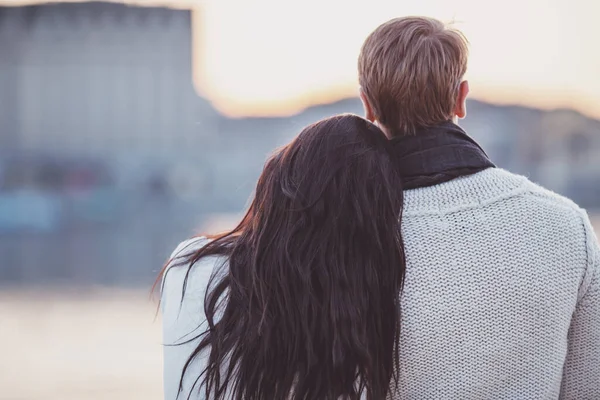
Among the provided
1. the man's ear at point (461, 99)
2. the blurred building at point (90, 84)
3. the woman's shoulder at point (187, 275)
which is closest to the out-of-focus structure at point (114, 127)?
the blurred building at point (90, 84)

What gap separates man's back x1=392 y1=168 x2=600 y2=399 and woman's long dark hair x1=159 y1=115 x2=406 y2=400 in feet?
0.18

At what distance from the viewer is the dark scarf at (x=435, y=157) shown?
1382mm

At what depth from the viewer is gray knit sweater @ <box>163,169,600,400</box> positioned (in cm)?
133

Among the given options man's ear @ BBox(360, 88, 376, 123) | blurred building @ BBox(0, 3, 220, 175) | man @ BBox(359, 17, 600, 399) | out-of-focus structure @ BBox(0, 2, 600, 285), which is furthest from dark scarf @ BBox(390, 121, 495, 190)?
blurred building @ BBox(0, 3, 220, 175)

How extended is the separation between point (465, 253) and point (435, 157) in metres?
0.18

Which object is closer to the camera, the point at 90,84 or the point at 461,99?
the point at 461,99

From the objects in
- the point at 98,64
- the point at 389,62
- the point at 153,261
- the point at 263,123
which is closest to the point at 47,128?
the point at 98,64

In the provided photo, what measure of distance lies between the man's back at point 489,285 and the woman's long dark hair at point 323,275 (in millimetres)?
55

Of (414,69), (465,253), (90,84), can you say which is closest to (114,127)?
(90,84)

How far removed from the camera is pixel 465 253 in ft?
4.38

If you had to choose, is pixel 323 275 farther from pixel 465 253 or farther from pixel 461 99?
pixel 461 99

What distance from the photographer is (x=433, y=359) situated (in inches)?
52.7

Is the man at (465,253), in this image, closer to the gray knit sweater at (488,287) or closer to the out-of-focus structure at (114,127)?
the gray knit sweater at (488,287)

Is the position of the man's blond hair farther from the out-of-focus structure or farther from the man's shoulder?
the out-of-focus structure
